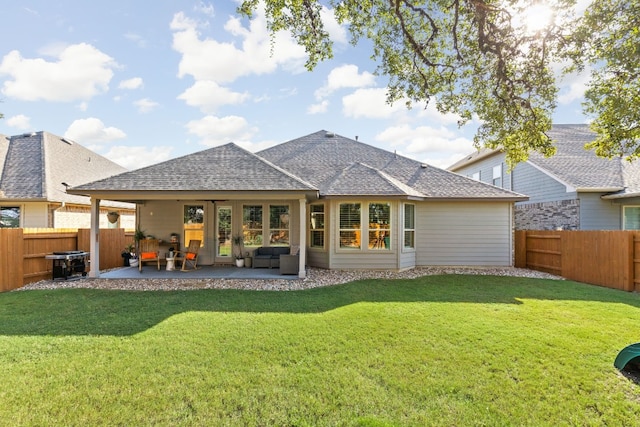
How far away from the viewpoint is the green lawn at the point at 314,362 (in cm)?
302

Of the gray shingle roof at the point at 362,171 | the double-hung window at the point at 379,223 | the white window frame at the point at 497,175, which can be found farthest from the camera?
the white window frame at the point at 497,175

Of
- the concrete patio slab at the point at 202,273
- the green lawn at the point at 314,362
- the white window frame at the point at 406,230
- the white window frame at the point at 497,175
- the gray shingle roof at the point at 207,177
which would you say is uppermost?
the white window frame at the point at 497,175

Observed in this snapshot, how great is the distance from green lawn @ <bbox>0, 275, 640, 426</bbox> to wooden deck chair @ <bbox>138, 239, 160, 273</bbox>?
3.47m

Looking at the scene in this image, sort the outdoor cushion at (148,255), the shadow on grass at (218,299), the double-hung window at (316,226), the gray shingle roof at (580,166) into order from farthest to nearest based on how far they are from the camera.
A: the gray shingle roof at (580,166) → the double-hung window at (316,226) → the outdoor cushion at (148,255) → the shadow on grass at (218,299)

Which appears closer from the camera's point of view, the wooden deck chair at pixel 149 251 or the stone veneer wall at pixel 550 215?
the wooden deck chair at pixel 149 251

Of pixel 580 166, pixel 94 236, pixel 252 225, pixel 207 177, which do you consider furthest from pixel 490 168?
pixel 94 236

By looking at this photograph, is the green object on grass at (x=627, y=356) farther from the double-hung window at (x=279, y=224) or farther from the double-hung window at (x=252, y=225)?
the double-hung window at (x=252, y=225)

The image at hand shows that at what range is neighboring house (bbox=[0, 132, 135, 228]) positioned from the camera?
12594mm

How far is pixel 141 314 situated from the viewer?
5.92 metres

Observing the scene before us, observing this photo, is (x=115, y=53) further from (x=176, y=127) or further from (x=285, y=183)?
(x=285, y=183)

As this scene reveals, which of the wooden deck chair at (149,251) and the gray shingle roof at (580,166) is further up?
the gray shingle roof at (580,166)

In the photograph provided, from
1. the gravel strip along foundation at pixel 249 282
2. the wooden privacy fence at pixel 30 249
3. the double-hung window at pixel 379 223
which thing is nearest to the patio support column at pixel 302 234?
the gravel strip along foundation at pixel 249 282

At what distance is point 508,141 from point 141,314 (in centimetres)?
845

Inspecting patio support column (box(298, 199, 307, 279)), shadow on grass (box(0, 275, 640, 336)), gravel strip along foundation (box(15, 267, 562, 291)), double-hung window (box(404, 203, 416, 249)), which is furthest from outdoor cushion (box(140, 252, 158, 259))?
double-hung window (box(404, 203, 416, 249))
